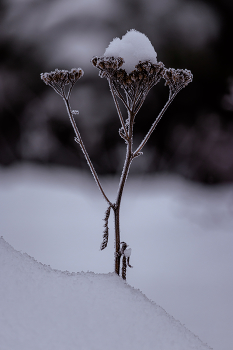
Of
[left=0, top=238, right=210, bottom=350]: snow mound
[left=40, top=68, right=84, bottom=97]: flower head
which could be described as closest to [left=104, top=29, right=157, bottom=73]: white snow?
[left=40, top=68, right=84, bottom=97]: flower head

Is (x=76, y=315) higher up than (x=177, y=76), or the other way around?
(x=177, y=76)

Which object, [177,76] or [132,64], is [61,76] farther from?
[177,76]

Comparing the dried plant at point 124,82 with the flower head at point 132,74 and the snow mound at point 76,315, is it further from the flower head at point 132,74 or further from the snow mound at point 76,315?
the snow mound at point 76,315

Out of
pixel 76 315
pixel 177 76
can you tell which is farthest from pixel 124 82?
pixel 76 315

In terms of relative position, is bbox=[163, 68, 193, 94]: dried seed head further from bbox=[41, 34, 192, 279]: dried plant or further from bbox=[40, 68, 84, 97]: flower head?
bbox=[40, 68, 84, 97]: flower head

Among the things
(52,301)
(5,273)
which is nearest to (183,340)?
(52,301)

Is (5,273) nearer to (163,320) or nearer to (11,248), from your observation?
(11,248)

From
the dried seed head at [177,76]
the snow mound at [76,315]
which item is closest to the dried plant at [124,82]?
the dried seed head at [177,76]
